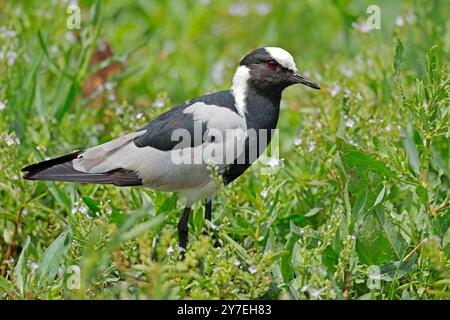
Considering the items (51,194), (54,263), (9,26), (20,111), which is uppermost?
(9,26)

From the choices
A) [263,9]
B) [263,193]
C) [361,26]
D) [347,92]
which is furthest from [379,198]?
[263,9]

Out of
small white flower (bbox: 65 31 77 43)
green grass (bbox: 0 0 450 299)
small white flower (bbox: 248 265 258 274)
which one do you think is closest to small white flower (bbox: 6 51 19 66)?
green grass (bbox: 0 0 450 299)

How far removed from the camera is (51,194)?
148 inches

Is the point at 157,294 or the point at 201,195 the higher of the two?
the point at 201,195

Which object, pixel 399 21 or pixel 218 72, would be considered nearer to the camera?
pixel 399 21

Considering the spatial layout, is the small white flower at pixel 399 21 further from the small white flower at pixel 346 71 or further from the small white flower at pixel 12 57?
the small white flower at pixel 12 57

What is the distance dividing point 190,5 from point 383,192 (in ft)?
11.5

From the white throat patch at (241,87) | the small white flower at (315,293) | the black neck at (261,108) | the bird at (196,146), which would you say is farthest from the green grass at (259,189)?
the white throat patch at (241,87)

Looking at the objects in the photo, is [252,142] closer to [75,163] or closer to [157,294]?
[75,163]

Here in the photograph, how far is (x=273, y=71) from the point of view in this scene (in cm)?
339

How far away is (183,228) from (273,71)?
0.74 metres

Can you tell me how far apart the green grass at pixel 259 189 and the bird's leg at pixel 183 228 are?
8 centimetres

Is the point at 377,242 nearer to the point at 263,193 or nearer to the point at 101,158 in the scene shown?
the point at 263,193
